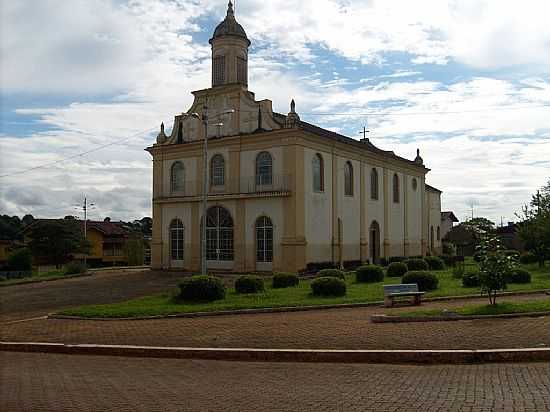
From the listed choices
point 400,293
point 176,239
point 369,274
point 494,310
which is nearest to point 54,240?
point 176,239

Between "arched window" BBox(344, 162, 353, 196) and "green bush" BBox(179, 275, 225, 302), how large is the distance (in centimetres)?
1884

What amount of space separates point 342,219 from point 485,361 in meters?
→ 27.0

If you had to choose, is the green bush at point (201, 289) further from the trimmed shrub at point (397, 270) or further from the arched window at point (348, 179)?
the arched window at point (348, 179)

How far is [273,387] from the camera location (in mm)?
8891

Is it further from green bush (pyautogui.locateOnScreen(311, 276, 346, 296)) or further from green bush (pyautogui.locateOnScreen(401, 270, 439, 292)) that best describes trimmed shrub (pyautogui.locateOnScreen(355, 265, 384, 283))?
green bush (pyautogui.locateOnScreen(311, 276, 346, 296))

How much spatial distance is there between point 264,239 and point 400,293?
17.5 meters

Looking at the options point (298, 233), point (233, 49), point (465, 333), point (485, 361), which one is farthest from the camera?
point (233, 49)

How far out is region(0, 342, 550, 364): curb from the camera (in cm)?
1022

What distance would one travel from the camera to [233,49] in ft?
121

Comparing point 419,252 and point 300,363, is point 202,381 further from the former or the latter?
point 419,252

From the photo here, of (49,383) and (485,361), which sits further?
(485,361)

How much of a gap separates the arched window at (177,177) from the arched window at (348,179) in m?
10.2

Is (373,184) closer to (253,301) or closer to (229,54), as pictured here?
(229,54)

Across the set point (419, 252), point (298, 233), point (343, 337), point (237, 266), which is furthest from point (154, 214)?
point (343, 337)
